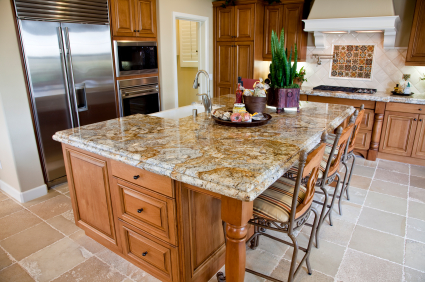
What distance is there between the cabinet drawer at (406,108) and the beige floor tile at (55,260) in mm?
3940

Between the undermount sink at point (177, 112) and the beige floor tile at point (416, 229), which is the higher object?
the undermount sink at point (177, 112)

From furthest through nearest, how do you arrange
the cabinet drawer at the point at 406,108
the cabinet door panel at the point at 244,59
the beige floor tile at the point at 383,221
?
the cabinet door panel at the point at 244,59 < the cabinet drawer at the point at 406,108 < the beige floor tile at the point at 383,221

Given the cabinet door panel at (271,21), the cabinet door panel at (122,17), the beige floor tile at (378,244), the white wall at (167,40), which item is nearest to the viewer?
the beige floor tile at (378,244)

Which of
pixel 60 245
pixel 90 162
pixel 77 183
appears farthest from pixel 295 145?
pixel 60 245

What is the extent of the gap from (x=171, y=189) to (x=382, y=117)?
11.6ft

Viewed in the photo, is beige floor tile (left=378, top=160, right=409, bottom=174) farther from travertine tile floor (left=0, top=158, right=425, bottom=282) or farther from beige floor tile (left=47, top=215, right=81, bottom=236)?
beige floor tile (left=47, top=215, right=81, bottom=236)

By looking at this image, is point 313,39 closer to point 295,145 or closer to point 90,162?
point 295,145

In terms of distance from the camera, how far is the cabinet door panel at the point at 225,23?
508cm

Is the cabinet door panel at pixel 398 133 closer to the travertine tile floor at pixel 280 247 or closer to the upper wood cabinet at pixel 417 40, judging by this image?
the upper wood cabinet at pixel 417 40

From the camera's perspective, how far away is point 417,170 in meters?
3.78

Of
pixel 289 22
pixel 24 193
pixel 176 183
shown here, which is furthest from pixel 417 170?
pixel 24 193

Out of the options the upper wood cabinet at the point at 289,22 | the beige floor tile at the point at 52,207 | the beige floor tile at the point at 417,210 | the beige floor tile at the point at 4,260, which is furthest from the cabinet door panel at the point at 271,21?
the beige floor tile at the point at 4,260

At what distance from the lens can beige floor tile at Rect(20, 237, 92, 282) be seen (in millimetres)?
2029

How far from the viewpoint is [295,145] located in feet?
5.87
